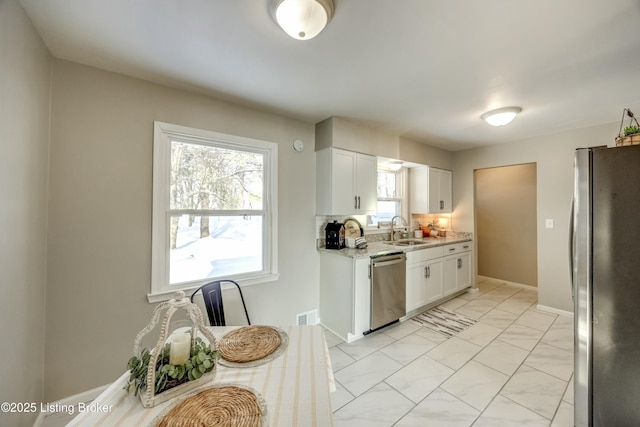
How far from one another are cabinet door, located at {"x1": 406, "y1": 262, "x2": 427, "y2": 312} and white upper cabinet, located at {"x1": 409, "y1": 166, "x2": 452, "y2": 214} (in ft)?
3.72

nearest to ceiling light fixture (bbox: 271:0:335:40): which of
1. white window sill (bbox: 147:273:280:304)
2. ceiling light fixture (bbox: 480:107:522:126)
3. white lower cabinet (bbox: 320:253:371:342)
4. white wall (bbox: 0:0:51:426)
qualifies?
white wall (bbox: 0:0:51:426)

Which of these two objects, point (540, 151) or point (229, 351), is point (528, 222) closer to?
point (540, 151)

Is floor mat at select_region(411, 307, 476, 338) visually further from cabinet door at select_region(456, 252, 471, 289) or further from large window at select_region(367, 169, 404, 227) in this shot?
large window at select_region(367, 169, 404, 227)

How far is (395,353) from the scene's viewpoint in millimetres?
2416

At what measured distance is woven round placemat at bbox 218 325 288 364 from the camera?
3.83 feet

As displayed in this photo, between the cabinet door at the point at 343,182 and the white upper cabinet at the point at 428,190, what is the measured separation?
63.7 inches

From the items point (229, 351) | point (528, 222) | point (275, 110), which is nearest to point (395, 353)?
point (229, 351)

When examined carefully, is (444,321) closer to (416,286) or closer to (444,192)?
(416,286)

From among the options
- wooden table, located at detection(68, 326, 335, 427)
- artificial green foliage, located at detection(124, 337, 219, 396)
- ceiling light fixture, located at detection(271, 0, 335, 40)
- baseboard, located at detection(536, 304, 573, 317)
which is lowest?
baseboard, located at detection(536, 304, 573, 317)

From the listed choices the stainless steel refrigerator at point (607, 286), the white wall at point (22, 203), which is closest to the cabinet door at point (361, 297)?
the stainless steel refrigerator at point (607, 286)

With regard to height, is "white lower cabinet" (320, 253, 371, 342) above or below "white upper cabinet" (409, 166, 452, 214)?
below

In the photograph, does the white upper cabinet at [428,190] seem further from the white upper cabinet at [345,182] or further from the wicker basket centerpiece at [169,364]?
the wicker basket centerpiece at [169,364]

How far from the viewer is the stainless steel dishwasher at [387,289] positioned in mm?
2730

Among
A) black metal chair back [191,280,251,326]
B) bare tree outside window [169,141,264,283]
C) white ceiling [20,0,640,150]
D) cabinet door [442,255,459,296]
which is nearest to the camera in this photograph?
white ceiling [20,0,640,150]
